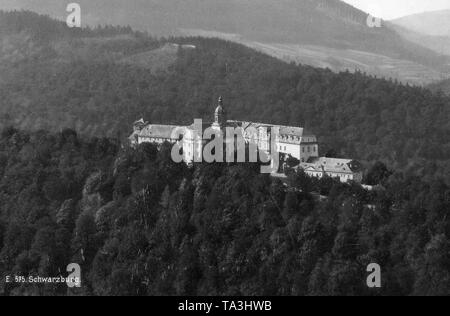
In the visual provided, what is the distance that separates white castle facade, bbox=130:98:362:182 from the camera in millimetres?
73875

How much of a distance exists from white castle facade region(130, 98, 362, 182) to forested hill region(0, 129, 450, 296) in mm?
1994

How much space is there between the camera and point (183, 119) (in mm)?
119312

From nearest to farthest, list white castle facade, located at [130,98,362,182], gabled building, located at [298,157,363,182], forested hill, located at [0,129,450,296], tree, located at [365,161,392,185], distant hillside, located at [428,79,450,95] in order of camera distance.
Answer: forested hill, located at [0,129,450,296] → tree, located at [365,161,392,185] → gabled building, located at [298,157,363,182] → white castle facade, located at [130,98,362,182] → distant hillside, located at [428,79,450,95]

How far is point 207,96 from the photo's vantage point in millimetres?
139250

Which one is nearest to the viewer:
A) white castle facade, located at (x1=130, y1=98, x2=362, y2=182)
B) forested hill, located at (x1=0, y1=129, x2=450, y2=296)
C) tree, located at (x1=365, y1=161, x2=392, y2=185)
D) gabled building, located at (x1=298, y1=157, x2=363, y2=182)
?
forested hill, located at (x1=0, y1=129, x2=450, y2=296)

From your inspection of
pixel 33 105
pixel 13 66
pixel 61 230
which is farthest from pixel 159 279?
pixel 13 66

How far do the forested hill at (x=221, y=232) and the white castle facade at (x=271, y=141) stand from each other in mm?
1994

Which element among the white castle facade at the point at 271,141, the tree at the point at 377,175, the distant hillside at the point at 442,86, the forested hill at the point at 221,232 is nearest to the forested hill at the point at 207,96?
the white castle facade at the point at 271,141

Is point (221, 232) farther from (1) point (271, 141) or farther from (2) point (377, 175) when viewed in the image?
(1) point (271, 141)

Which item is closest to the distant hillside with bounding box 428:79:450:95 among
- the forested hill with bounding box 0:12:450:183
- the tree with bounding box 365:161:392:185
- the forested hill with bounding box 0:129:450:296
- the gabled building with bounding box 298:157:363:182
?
the forested hill with bounding box 0:12:450:183

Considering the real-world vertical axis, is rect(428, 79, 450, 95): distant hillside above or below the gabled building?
above

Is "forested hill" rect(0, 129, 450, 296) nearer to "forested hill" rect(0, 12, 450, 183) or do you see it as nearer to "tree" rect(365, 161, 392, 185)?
"tree" rect(365, 161, 392, 185)

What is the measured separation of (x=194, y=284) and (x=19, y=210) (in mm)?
19639

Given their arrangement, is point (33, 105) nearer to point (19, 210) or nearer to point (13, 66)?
point (13, 66)
